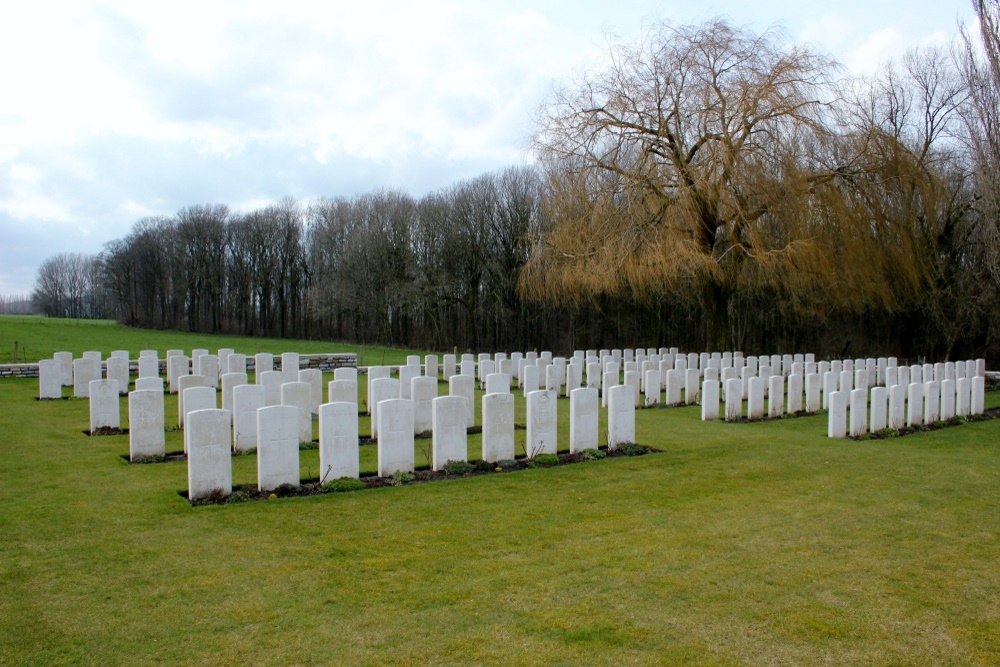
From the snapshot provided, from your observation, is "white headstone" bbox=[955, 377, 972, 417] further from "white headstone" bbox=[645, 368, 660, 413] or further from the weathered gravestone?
the weathered gravestone

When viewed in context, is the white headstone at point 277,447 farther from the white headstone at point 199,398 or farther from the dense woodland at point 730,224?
the dense woodland at point 730,224

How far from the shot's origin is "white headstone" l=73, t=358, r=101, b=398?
1366 centimetres

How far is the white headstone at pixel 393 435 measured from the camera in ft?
24.0

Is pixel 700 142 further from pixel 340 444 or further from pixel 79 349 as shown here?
pixel 79 349

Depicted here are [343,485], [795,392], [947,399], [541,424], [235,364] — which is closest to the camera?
[343,485]

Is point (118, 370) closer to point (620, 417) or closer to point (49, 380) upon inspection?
point (49, 380)

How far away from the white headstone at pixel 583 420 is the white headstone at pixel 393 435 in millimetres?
2187

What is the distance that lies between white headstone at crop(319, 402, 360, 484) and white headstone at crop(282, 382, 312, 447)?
2.06 meters

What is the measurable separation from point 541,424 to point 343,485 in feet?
8.30

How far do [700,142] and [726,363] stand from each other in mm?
5729

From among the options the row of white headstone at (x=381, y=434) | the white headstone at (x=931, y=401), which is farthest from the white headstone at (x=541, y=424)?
the white headstone at (x=931, y=401)

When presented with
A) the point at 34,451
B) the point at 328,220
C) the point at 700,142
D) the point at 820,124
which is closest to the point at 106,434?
the point at 34,451

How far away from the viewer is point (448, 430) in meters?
7.68

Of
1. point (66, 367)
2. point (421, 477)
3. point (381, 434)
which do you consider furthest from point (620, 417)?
point (66, 367)
